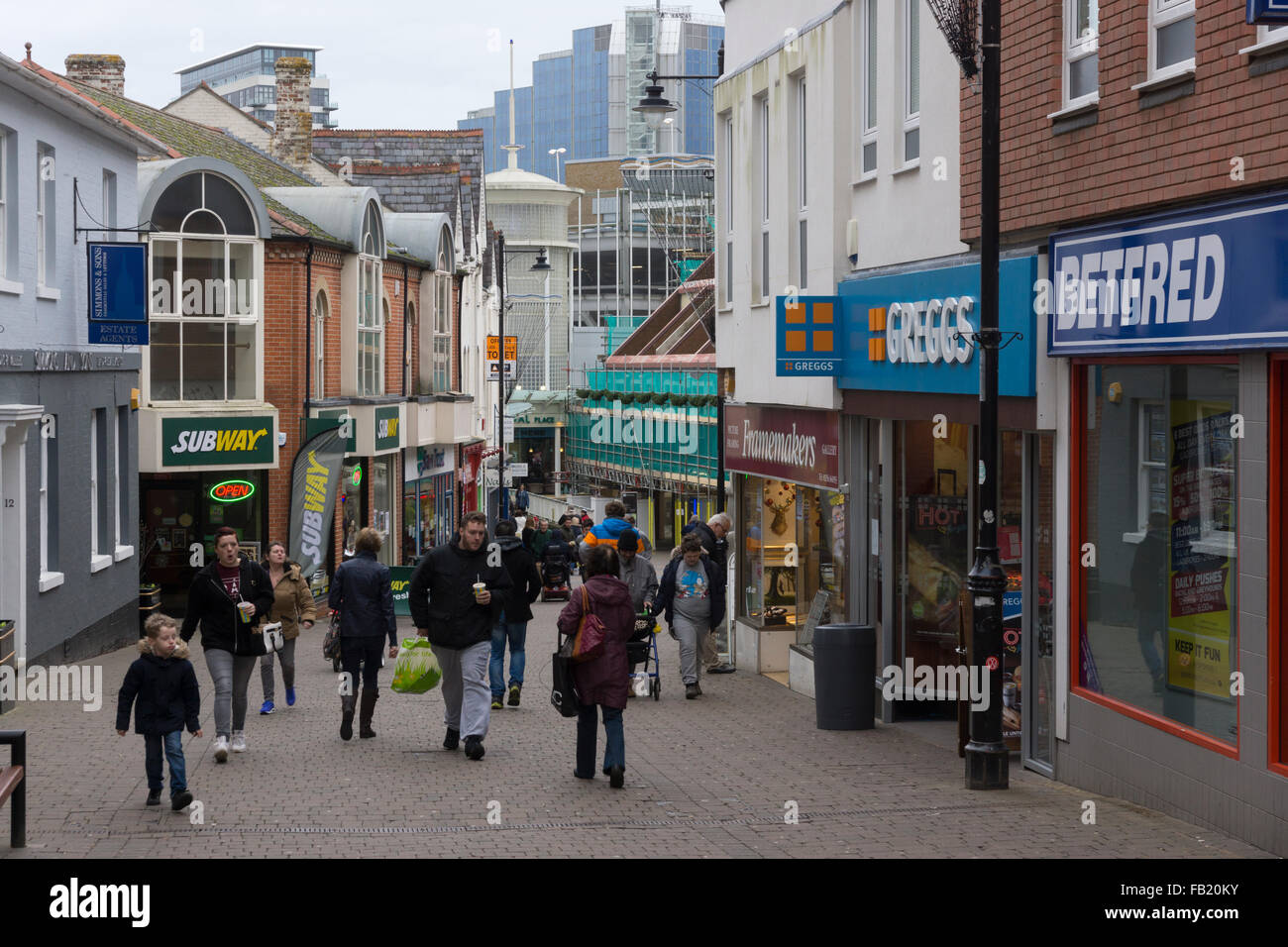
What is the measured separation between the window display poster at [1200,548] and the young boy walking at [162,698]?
20.2ft

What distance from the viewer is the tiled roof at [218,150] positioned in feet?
96.5

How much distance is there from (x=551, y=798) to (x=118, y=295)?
37.5 feet

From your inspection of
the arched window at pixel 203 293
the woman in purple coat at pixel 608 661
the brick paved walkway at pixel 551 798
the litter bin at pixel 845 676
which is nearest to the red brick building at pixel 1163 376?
the brick paved walkway at pixel 551 798

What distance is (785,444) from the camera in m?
18.8

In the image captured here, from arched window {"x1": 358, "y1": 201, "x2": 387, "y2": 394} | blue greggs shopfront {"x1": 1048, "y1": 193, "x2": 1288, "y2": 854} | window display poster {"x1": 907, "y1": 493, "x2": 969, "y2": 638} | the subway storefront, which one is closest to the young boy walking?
blue greggs shopfront {"x1": 1048, "y1": 193, "x2": 1288, "y2": 854}

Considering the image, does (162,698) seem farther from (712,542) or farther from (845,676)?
(712,542)

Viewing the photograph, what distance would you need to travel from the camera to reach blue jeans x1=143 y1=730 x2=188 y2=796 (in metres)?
10.1

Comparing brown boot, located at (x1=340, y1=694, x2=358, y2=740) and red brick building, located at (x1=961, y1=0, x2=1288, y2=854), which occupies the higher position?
red brick building, located at (x1=961, y1=0, x2=1288, y2=854)

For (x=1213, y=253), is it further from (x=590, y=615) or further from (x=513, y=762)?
(x=513, y=762)

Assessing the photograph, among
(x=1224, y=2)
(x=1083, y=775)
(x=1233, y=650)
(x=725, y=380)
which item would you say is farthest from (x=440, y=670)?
(x=725, y=380)

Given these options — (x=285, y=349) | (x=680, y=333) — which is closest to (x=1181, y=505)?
(x=285, y=349)

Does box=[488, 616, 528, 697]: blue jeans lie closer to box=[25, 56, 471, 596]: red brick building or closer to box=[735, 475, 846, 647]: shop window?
box=[735, 475, 846, 647]: shop window

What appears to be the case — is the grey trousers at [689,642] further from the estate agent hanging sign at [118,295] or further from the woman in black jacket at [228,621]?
the estate agent hanging sign at [118,295]

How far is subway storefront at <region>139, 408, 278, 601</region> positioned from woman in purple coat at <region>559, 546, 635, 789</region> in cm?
1734
